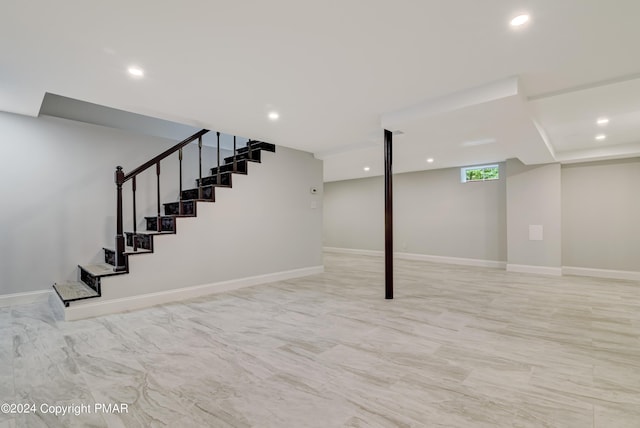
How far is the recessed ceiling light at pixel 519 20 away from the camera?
2.01 meters

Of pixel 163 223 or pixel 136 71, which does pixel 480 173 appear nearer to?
pixel 163 223

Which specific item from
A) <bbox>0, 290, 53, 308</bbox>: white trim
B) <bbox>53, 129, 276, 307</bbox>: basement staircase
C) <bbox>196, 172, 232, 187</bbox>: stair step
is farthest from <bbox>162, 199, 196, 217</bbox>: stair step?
<bbox>0, 290, 53, 308</bbox>: white trim

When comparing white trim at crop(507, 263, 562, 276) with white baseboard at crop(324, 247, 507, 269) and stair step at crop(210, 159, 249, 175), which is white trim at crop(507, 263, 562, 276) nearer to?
white baseboard at crop(324, 247, 507, 269)

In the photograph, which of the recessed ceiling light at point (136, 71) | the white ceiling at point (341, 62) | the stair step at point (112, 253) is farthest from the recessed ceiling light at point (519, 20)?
the stair step at point (112, 253)

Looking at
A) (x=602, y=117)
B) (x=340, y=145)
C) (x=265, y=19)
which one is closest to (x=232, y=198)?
(x=340, y=145)

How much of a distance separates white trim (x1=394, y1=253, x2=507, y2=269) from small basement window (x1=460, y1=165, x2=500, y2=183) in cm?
197

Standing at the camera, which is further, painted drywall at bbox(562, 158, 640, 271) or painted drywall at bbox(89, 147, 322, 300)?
painted drywall at bbox(562, 158, 640, 271)

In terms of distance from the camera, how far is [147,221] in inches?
182

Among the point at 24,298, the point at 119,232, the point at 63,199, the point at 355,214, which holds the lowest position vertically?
the point at 24,298

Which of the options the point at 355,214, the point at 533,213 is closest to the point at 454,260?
the point at 533,213

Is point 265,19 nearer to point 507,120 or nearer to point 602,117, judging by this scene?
point 507,120

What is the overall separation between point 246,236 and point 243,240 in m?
0.09

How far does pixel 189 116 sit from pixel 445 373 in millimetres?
3975

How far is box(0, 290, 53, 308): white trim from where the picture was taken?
3658 millimetres
